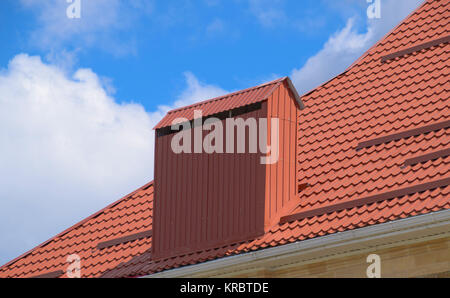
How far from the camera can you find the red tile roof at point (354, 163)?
10.6 metres

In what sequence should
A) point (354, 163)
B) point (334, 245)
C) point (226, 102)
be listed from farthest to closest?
point (226, 102), point (354, 163), point (334, 245)

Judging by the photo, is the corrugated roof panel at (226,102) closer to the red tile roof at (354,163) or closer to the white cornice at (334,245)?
the red tile roof at (354,163)

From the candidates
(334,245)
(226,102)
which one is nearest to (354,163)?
(334,245)

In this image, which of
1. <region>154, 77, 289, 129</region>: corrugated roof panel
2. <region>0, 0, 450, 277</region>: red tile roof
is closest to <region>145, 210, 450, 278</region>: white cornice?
<region>0, 0, 450, 277</region>: red tile roof

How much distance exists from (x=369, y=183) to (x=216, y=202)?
2.25 metres

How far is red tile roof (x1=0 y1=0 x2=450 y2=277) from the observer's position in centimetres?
1062

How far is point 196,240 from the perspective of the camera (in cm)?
1195

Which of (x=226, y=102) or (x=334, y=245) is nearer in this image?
(x=334, y=245)

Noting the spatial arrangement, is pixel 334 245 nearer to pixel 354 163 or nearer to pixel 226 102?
pixel 354 163

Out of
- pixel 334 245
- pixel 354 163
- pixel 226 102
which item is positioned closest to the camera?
pixel 334 245

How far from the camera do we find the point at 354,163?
11867mm
